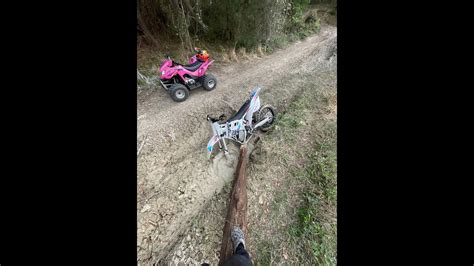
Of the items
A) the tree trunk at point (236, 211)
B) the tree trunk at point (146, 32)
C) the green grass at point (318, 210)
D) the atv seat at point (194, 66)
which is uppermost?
the tree trunk at point (146, 32)

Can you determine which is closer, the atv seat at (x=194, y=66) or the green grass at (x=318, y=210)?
the green grass at (x=318, y=210)

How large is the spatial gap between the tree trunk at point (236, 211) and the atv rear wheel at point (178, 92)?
2340 mm

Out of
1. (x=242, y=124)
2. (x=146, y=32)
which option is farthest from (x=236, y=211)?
(x=146, y=32)

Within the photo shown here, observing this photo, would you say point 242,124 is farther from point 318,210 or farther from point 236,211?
point 318,210

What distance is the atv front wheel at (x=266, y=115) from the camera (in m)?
4.02

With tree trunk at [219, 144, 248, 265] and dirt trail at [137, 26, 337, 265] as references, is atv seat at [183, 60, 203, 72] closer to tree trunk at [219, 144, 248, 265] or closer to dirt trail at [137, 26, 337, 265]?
dirt trail at [137, 26, 337, 265]

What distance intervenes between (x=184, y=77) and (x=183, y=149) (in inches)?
75.5

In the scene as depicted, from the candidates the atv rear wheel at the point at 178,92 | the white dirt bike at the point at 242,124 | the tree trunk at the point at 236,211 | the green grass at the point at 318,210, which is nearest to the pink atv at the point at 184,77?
the atv rear wheel at the point at 178,92

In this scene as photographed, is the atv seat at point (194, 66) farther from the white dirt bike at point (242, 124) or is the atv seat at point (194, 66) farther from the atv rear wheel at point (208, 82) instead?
the white dirt bike at point (242, 124)

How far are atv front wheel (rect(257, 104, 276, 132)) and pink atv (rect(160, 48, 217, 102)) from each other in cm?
168

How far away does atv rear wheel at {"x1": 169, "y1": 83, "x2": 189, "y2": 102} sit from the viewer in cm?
452

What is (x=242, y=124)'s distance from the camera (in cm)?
348
